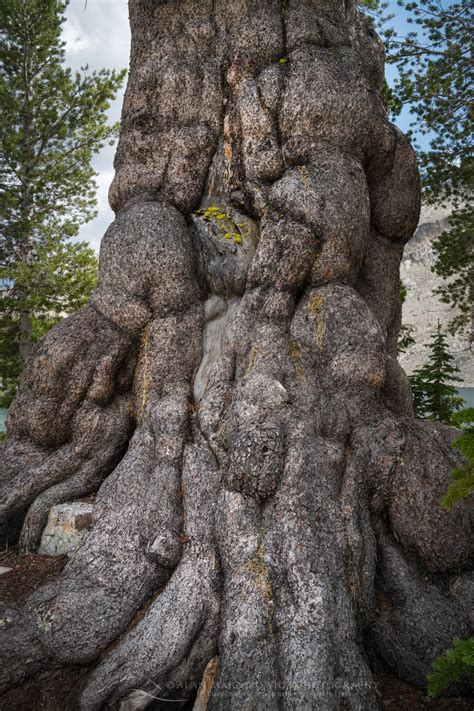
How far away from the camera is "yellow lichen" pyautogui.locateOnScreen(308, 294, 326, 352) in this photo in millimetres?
5867

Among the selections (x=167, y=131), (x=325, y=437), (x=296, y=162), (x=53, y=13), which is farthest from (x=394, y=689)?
(x=53, y=13)

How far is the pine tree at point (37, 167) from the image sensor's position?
15492 mm

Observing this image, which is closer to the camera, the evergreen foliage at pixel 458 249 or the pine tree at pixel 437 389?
the pine tree at pixel 437 389

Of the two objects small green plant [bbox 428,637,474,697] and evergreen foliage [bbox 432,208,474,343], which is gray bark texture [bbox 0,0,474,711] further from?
evergreen foliage [bbox 432,208,474,343]

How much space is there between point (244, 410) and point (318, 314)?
1.52 m

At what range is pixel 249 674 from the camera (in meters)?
4.06

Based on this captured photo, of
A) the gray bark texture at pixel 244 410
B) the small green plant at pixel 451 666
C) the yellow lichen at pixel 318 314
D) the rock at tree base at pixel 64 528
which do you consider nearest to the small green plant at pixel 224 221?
the gray bark texture at pixel 244 410

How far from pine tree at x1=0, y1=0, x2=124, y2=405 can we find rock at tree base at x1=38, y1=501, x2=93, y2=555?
9.90m

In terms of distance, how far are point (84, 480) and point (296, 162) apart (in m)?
4.70

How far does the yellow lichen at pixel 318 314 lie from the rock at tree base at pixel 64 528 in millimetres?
3330

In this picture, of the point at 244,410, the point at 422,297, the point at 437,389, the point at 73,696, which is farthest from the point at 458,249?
the point at 422,297

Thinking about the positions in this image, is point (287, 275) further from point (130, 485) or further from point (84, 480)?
point (84, 480)

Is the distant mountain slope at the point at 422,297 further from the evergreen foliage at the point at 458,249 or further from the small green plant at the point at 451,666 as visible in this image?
the small green plant at the point at 451,666

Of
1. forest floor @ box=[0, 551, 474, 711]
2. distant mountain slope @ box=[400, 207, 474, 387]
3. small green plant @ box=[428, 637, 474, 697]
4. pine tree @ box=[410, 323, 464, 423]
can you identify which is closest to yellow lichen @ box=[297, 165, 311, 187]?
small green plant @ box=[428, 637, 474, 697]
